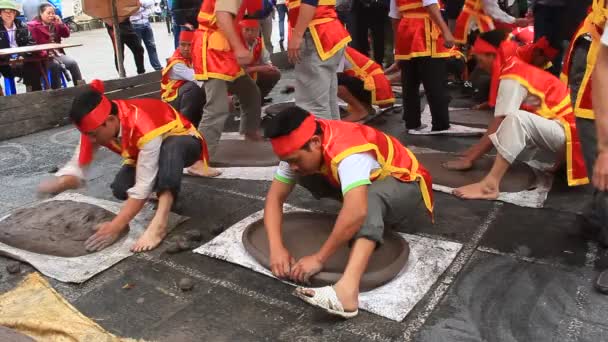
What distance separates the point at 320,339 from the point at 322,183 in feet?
2.96

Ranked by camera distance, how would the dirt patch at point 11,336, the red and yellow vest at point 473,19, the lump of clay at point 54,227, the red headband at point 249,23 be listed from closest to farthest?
the dirt patch at point 11,336 < the lump of clay at point 54,227 < the red headband at point 249,23 < the red and yellow vest at point 473,19


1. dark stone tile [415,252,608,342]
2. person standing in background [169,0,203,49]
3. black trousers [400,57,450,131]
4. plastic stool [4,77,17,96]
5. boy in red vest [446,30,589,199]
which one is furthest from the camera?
plastic stool [4,77,17,96]

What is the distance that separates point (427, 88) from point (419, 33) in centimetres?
46

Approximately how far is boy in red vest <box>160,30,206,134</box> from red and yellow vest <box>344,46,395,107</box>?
145 cm

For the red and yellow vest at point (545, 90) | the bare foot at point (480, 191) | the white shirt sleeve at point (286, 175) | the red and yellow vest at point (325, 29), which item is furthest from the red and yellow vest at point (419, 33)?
the white shirt sleeve at point (286, 175)

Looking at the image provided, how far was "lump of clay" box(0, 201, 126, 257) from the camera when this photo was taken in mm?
2828

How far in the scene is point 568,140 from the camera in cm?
316

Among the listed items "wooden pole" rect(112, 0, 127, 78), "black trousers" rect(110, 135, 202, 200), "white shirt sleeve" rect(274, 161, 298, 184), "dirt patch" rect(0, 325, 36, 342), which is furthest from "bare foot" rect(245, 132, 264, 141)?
"dirt patch" rect(0, 325, 36, 342)

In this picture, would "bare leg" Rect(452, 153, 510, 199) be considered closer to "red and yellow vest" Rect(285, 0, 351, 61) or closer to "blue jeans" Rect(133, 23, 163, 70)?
"red and yellow vest" Rect(285, 0, 351, 61)

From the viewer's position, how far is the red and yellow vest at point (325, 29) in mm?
3594

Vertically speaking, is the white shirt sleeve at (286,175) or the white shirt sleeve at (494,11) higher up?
the white shirt sleeve at (494,11)

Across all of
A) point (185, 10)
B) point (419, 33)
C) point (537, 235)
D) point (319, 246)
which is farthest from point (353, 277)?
point (185, 10)

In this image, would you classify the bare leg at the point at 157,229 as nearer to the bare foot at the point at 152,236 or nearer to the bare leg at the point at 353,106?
the bare foot at the point at 152,236

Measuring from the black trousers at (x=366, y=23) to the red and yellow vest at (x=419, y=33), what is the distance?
2077mm
